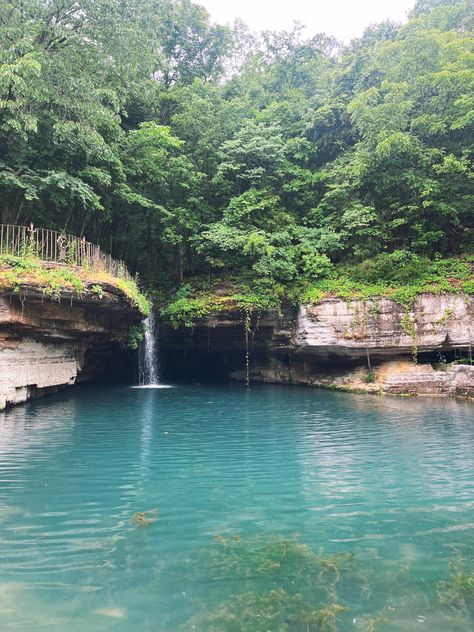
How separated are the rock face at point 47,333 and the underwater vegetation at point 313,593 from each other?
409 inches

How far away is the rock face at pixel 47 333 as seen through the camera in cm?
1259

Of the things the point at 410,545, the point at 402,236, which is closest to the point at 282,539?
the point at 410,545

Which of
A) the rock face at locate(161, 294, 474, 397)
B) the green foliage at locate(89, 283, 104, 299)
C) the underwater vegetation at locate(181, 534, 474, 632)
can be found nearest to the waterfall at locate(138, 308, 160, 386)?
the rock face at locate(161, 294, 474, 397)

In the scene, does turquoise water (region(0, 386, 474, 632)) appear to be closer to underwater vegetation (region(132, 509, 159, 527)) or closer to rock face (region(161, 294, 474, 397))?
underwater vegetation (region(132, 509, 159, 527))

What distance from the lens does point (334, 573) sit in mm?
3930

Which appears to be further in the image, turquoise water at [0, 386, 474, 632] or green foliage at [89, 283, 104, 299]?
green foliage at [89, 283, 104, 299]

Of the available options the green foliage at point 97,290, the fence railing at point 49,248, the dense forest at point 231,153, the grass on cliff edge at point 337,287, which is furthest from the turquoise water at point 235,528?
the dense forest at point 231,153

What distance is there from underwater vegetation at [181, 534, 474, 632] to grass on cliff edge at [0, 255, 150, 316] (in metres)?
9.81

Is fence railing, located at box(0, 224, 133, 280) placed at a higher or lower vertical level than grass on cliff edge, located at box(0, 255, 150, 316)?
higher

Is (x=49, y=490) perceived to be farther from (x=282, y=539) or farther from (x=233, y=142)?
(x=233, y=142)

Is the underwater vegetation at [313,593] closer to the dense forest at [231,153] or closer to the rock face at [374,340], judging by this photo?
the dense forest at [231,153]

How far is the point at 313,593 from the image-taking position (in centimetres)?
358

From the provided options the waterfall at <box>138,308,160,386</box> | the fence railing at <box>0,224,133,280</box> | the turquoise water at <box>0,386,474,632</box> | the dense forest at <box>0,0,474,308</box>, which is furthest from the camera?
the waterfall at <box>138,308,160,386</box>

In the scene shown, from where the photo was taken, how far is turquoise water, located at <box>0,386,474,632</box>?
11.0ft
